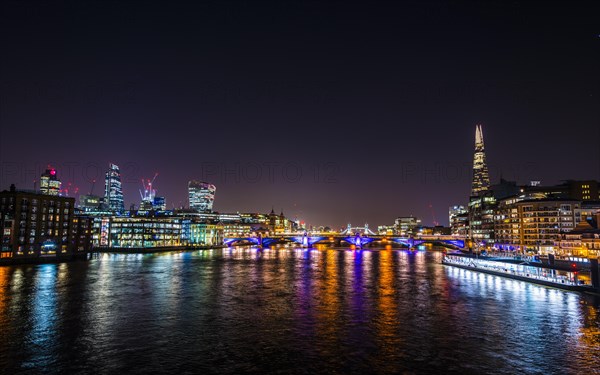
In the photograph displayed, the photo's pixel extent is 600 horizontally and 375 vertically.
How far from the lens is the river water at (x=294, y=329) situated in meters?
25.7

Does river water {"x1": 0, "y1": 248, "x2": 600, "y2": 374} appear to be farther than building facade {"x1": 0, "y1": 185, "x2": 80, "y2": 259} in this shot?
No

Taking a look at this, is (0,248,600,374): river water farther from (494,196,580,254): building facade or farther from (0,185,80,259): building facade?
(494,196,580,254): building facade

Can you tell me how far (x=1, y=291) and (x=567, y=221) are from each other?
535ft

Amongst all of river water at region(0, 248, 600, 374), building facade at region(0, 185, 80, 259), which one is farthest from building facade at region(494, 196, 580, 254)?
building facade at region(0, 185, 80, 259)

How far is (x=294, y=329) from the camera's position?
1357 inches

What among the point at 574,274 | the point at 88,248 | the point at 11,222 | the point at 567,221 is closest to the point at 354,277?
the point at 574,274

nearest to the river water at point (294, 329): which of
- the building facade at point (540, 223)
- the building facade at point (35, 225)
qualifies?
the building facade at point (35, 225)

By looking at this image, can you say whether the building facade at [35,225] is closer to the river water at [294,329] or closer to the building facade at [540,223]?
the river water at [294,329]

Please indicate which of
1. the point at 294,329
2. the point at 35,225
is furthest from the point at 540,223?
the point at 35,225

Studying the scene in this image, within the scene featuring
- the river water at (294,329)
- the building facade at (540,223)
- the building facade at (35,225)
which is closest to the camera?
the river water at (294,329)

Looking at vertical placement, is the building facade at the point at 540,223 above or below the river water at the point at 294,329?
→ above

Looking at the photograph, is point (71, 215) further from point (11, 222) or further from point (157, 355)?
point (157, 355)

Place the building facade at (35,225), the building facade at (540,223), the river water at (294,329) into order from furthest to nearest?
the building facade at (540,223)
the building facade at (35,225)
the river water at (294,329)

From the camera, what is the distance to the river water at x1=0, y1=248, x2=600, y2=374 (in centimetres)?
2567
